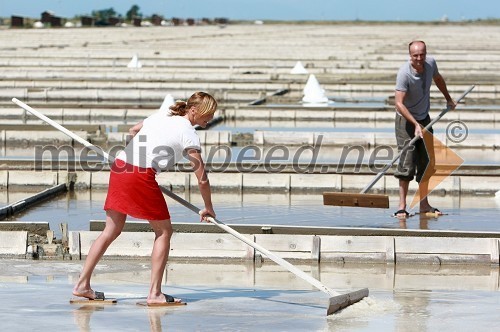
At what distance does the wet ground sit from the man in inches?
75.3

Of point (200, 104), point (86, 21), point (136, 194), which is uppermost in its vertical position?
point (86, 21)

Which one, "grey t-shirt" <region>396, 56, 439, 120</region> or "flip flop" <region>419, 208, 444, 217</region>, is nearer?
"grey t-shirt" <region>396, 56, 439, 120</region>

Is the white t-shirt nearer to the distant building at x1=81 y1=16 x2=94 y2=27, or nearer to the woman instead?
the woman

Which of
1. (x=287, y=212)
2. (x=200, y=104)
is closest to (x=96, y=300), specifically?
(x=200, y=104)

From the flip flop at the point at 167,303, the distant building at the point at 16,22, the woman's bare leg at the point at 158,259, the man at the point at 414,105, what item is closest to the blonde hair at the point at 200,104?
the woman's bare leg at the point at 158,259

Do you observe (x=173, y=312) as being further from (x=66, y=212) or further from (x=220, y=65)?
(x=220, y=65)

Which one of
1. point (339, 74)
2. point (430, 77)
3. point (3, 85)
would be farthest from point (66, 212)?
point (339, 74)

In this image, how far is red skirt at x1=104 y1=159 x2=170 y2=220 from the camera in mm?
6008

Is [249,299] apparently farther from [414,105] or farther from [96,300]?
[414,105]

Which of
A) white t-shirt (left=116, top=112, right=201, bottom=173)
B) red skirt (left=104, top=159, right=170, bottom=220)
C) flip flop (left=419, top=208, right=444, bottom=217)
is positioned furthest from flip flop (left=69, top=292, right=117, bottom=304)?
flip flop (left=419, top=208, right=444, bottom=217)

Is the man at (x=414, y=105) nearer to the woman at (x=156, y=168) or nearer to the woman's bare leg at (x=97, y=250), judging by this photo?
the woman at (x=156, y=168)

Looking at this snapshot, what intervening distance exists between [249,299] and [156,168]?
0.92 m

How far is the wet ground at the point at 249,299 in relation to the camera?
5641 mm

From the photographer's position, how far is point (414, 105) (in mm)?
9273
